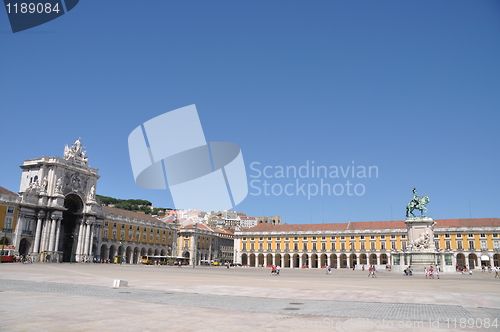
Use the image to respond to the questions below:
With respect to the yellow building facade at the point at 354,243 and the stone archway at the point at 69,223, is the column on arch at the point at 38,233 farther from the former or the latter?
the yellow building facade at the point at 354,243

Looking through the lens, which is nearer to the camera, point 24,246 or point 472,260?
point 24,246

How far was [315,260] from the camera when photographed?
102438 millimetres

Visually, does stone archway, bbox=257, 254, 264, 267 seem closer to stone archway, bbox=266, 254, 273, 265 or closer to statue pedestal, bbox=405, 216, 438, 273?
stone archway, bbox=266, 254, 273, 265

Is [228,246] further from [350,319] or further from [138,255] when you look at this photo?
[350,319]

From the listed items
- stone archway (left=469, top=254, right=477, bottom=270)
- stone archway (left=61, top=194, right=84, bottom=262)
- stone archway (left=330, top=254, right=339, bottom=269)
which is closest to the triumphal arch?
stone archway (left=61, top=194, right=84, bottom=262)

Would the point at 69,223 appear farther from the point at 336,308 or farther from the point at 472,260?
the point at 472,260

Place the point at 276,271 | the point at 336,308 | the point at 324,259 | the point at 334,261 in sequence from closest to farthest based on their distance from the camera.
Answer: the point at 336,308
the point at 276,271
the point at 324,259
the point at 334,261

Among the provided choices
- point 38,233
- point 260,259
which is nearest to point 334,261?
point 260,259

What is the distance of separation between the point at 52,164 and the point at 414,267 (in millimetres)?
56050

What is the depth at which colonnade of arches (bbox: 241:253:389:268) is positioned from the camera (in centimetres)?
9550

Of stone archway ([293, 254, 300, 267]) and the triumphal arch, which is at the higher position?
the triumphal arch

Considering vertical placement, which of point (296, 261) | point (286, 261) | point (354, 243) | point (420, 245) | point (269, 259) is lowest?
point (286, 261)

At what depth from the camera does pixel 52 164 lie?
6638 centimetres

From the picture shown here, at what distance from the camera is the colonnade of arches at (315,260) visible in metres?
95.5
